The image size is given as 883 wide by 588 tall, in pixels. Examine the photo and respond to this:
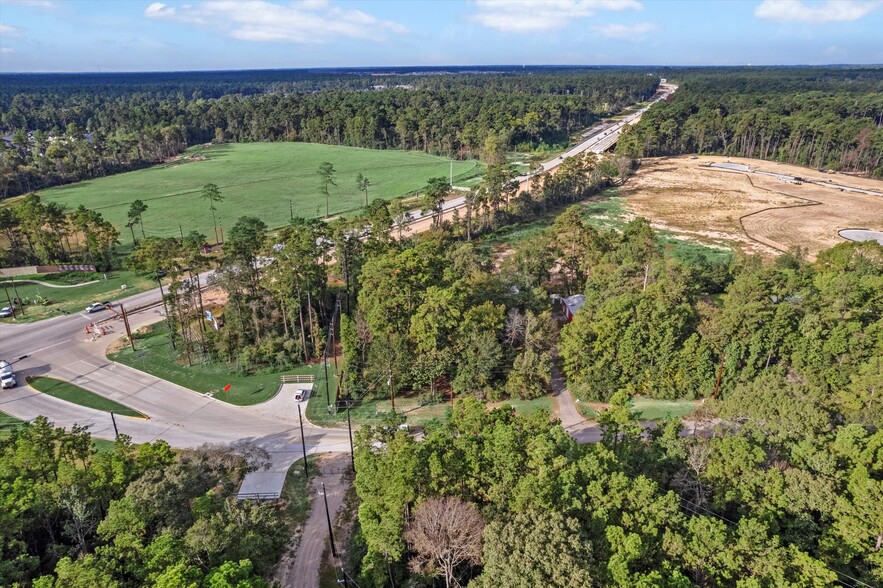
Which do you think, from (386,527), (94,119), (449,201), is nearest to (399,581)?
(386,527)

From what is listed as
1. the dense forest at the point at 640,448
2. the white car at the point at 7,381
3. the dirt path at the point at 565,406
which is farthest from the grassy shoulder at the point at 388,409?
the white car at the point at 7,381

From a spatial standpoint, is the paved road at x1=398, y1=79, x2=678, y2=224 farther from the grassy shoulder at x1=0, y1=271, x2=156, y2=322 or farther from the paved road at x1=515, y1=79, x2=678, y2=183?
the grassy shoulder at x1=0, y1=271, x2=156, y2=322

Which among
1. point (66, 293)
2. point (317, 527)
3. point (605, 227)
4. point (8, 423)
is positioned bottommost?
point (317, 527)

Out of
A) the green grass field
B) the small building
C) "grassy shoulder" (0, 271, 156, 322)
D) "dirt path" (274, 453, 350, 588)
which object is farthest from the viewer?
"grassy shoulder" (0, 271, 156, 322)

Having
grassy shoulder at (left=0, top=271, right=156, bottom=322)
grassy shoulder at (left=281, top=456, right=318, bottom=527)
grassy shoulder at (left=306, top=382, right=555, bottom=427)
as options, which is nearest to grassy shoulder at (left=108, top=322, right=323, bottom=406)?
grassy shoulder at (left=306, top=382, right=555, bottom=427)

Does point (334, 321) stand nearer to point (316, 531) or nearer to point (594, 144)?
point (316, 531)

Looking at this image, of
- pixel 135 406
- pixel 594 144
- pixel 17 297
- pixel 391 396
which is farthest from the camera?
pixel 594 144

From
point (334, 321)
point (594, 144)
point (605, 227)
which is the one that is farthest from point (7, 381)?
point (594, 144)

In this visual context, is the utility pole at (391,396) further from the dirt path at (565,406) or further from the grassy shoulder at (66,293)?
the grassy shoulder at (66,293)
